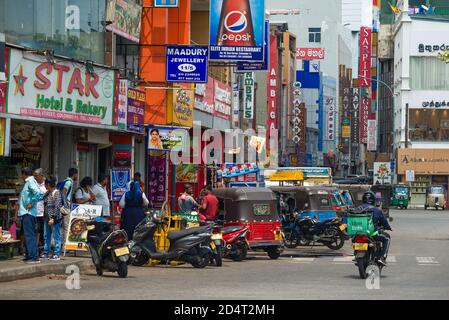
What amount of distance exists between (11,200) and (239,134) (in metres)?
32.7

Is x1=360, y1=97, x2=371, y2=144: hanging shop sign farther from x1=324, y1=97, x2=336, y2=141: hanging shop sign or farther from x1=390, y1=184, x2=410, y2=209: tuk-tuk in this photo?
x1=390, y1=184, x2=410, y2=209: tuk-tuk

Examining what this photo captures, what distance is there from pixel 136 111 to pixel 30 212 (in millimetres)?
11691

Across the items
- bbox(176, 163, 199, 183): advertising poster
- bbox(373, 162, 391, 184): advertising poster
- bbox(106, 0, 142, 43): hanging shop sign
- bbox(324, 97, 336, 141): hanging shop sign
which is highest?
bbox(324, 97, 336, 141): hanging shop sign

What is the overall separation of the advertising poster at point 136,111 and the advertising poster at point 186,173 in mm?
10027

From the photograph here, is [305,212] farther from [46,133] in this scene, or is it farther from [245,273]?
[245,273]

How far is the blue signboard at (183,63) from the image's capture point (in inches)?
1394

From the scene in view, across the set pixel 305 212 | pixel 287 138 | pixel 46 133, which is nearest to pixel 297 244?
pixel 305 212

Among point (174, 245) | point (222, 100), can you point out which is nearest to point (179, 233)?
point (174, 245)

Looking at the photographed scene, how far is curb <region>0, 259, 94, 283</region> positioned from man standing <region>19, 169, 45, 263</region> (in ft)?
1.67

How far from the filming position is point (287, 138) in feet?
370

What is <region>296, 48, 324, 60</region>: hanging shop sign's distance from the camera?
464 ft

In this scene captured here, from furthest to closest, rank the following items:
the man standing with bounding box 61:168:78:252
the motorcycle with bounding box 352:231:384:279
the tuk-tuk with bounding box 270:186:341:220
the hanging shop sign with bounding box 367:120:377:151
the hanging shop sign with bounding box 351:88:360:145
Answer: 1. the hanging shop sign with bounding box 351:88:360:145
2. the hanging shop sign with bounding box 367:120:377:151
3. the tuk-tuk with bounding box 270:186:341:220
4. the man standing with bounding box 61:168:78:252
5. the motorcycle with bounding box 352:231:384:279

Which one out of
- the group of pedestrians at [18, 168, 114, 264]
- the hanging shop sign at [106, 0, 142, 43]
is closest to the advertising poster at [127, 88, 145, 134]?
the hanging shop sign at [106, 0, 142, 43]

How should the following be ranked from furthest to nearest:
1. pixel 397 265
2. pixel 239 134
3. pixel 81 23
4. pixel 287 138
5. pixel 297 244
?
pixel 287 138 → pixel 239 134 → pixel 297 244 → pixel 81 23 → pixel 397 265
